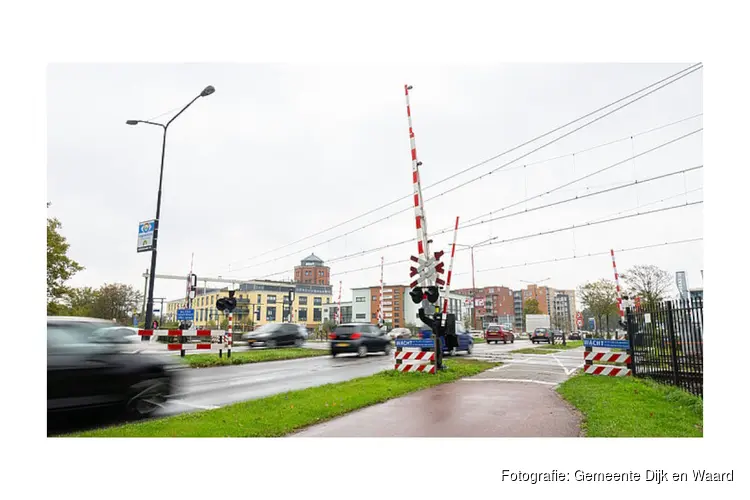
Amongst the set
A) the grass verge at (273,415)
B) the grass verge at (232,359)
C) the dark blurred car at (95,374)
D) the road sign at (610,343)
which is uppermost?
the dark blurred car at (95,374)

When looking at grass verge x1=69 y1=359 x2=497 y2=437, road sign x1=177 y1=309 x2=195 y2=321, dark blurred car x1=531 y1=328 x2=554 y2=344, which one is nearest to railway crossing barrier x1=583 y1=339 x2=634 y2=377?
grass verge x1=69 y1=359 x2=497 y2=437

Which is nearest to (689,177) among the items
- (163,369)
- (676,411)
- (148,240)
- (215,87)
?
(676,411)

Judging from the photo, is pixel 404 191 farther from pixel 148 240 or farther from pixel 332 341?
pixel 148 240

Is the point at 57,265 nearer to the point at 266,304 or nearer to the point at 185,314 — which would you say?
the point at 185,314

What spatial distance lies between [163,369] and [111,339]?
948 mm

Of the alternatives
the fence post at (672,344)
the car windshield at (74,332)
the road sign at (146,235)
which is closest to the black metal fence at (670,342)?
the fence post at (672,344)

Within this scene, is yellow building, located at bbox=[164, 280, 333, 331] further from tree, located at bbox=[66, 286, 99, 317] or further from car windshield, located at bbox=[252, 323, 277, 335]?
tree, located at bbox=[66, 286, 99, 317]

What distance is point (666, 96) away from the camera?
29.9 feet

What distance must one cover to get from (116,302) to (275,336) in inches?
305

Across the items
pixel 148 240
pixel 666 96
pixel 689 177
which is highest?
pixel 666 96

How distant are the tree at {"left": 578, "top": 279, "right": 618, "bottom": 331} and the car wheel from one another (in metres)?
43.8

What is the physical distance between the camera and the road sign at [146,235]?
47.2ft

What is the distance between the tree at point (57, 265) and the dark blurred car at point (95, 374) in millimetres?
4365

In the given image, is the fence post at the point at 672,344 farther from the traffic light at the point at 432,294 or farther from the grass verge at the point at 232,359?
the grass verge at the point at 232,359
